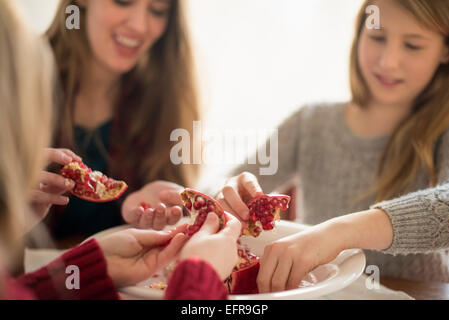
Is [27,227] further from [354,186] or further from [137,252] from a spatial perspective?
[354,186]

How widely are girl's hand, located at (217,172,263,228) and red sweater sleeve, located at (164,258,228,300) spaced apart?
16 centimetres

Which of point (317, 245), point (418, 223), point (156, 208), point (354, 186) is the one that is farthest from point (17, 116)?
point (354, 186)

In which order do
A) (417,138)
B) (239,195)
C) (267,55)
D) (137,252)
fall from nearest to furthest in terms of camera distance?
(137,252) < (239,195) < (417,138) < (267,55)

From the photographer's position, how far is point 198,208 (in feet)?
1.74

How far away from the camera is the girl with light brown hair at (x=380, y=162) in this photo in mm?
592

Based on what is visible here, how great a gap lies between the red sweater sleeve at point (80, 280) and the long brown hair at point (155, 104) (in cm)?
38

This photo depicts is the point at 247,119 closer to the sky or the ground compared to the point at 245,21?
closer to the ground

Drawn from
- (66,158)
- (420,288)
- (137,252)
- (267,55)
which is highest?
(267,55)

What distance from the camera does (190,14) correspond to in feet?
3.03

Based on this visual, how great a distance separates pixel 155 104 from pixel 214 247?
0.63m

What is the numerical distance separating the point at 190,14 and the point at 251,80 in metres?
0.23

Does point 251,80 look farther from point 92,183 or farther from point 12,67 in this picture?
point 12,67
